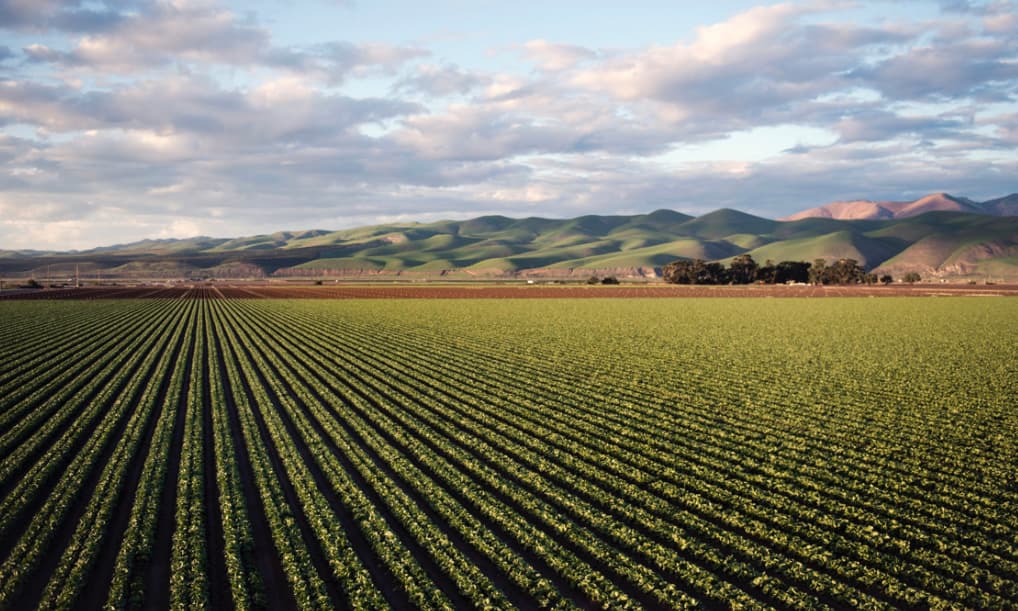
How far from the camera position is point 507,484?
16.2m

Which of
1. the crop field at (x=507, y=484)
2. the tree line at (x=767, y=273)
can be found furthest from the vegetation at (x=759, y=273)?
the crop field at (x=507, y=484)

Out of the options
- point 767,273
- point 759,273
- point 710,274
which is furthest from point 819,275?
point 710,274

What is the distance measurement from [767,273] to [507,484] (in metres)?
159

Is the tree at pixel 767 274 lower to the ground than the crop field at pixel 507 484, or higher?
higher

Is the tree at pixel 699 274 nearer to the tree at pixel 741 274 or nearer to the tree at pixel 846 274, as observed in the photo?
the tree at pixel 741 274

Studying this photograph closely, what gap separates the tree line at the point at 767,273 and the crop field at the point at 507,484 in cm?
12678

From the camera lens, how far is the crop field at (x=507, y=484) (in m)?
11.6

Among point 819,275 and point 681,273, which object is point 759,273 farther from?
point 681,273

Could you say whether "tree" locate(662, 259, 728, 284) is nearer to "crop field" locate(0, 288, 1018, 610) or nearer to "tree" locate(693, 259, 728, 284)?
"tree" locate(693, 259, 728, 284)

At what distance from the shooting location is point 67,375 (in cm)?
3178

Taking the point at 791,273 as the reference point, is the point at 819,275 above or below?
below

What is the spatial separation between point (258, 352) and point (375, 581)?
33203 millimetres

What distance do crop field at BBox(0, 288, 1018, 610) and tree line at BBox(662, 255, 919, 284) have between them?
127m

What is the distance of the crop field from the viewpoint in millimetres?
11586
